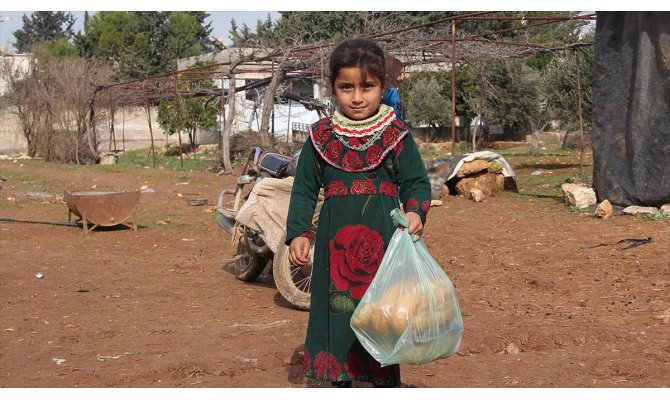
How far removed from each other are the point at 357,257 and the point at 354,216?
17 centimetres

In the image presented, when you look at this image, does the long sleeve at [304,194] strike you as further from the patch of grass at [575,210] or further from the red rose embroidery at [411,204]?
the patch of grass at [575,210]

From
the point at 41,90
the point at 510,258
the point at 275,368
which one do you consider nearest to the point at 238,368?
the point at 275,368

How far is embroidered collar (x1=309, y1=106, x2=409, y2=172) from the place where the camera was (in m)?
3.71

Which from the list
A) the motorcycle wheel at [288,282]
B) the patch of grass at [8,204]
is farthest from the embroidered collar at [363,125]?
the patch of grass at [8,204]

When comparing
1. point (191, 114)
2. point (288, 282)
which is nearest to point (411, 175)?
point (288, 282)

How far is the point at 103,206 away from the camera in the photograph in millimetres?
12062

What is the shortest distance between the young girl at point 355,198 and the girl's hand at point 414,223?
0.01m

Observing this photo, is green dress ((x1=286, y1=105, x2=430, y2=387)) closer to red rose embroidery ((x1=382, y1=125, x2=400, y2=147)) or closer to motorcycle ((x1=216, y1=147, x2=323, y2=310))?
red rose embroidery ((x1=382, y1=125, x2=400, y2=147))

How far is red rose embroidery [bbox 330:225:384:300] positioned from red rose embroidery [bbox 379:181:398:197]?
17 centimetres

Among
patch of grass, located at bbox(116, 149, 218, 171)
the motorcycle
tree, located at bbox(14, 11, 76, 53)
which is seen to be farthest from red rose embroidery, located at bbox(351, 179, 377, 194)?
tree, located at bbox(14, 11, 76, 53)

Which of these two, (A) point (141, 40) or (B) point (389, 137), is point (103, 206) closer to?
(B) point (389, 137)

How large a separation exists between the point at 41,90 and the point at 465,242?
25286 mm

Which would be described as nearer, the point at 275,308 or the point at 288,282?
the point at 288,282

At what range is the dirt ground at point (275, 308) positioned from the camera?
15.8 ft
